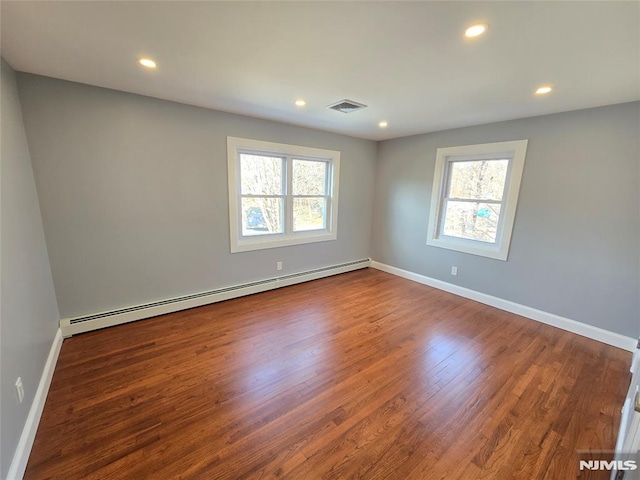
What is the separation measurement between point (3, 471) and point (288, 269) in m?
3.06

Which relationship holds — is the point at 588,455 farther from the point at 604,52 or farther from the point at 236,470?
the point at 604,52

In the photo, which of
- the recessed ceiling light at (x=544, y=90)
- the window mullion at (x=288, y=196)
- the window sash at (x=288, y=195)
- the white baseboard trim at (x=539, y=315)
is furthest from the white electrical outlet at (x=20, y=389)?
the white baseboard trim at (x=539, y=315)

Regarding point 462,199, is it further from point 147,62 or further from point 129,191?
point 129,191

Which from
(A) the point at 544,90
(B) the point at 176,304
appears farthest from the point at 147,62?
(A) the point at 544,90

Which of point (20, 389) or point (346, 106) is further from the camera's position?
point (346, 106)

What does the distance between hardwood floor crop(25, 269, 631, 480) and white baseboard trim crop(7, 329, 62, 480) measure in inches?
1.7

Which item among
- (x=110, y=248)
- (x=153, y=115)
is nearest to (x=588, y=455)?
(x=110, y=248)

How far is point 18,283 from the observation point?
1606 millimetres

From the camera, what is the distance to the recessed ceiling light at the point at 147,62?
187 cm

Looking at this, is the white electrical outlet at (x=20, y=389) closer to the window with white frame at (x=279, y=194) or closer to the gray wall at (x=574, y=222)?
the window with white frame at (x=279, y=194)

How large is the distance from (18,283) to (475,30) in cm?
306

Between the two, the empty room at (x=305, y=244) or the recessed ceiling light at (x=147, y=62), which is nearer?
the empty room at (x=305, y=244)

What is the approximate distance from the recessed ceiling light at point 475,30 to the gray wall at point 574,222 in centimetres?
216

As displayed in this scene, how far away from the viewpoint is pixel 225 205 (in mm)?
3262
